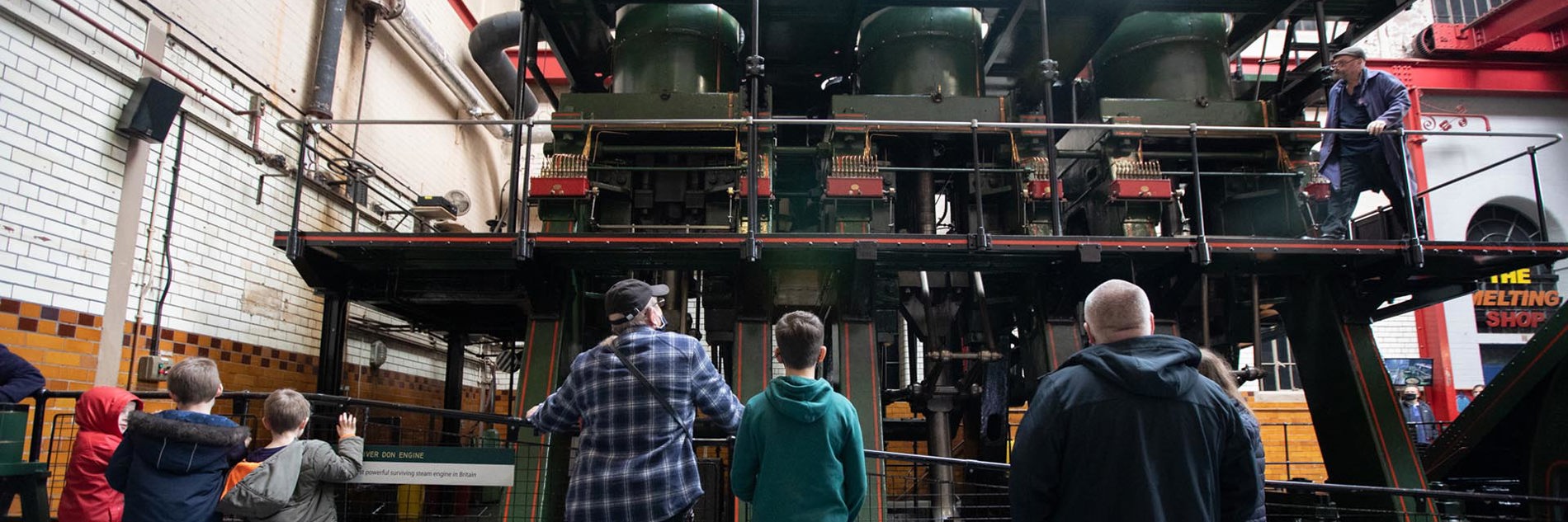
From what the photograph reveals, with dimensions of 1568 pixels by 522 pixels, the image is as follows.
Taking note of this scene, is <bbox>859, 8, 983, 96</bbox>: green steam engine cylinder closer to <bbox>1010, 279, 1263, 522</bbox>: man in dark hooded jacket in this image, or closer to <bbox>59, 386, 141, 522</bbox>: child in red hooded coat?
<bbox>1010, 279, 1263, 522</bbox>: man in dark hooded jacket

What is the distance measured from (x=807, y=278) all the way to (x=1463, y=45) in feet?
49.4

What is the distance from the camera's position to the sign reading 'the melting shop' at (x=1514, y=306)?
15.0 m

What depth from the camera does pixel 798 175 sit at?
25.0ft

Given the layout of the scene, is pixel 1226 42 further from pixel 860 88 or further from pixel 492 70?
pixel 492 70

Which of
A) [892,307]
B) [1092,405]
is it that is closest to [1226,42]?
[892,307]

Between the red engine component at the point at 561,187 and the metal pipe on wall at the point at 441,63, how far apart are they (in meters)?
3.22

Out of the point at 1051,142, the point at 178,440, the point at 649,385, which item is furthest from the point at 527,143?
the point at 1051,142

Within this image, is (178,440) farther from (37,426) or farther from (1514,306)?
(1514,306)

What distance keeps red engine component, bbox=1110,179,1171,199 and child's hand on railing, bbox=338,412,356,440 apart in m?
4.81

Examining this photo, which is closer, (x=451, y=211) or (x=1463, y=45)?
(x=451, y=211)

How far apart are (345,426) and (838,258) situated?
2994 mm

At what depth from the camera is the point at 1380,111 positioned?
5.92 meters

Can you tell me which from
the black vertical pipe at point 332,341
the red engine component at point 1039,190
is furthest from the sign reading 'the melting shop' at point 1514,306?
the black vertical pipe at point 332,341

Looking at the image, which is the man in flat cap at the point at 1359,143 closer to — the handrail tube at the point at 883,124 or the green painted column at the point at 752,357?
the handrail tube at the point at 883,124
